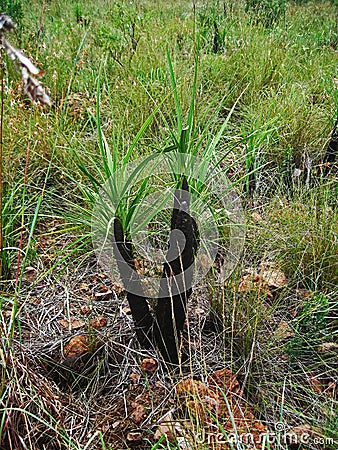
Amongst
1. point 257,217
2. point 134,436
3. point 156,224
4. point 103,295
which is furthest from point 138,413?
point 257,217

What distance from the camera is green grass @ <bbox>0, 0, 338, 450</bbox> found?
4.19 ft

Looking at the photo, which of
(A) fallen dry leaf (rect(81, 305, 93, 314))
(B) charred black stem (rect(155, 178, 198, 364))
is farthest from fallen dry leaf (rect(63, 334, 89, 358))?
(B) charred black stem (rect(155, 178, 198, 364))

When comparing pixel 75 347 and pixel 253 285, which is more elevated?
pixel 253 285

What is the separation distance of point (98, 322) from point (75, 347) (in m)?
0.13

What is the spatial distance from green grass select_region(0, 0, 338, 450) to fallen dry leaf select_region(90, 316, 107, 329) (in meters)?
0.04

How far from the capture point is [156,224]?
194 centimetres

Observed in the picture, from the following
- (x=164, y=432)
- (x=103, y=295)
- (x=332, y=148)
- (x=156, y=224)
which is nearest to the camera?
(x=164, y=432)

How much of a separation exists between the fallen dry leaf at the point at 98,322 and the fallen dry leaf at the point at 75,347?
0.26ft

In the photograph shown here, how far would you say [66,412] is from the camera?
1318 millimetres

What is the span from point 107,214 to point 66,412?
0.62 m

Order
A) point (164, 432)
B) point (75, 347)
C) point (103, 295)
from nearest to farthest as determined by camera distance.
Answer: point (164, 432), point (75, 347), point (103, 295)

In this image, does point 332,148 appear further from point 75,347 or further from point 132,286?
point 75,347

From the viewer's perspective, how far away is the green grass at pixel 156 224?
1.28 m

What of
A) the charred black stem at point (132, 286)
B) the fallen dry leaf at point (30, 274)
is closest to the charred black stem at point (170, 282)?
the charred black stem at point (132, 286)
